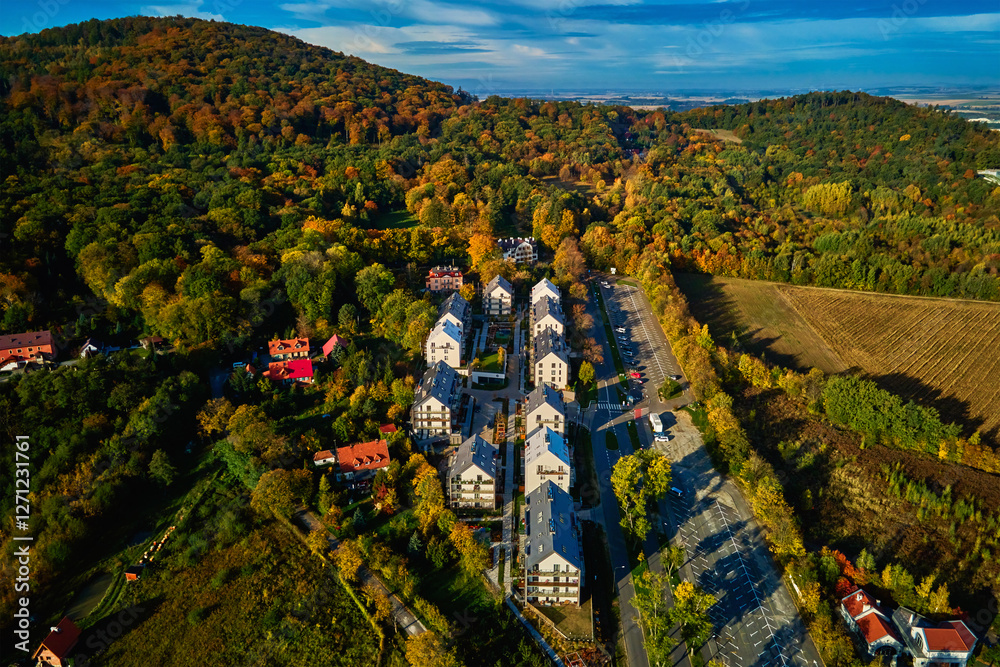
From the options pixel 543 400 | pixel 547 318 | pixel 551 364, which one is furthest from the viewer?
pixel 547 318

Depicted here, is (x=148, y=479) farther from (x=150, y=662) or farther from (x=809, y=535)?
(x=809, y=535)

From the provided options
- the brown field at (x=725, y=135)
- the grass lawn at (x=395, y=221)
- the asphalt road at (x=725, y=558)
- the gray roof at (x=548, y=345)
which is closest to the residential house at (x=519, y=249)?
the grass lawn at (x=395, y=221)

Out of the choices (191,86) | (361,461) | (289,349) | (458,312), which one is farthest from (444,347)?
(191,86)

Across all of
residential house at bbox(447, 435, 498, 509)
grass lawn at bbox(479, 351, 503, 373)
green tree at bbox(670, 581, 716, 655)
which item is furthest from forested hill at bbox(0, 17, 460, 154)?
green tree at bbox(670, 581, 716, 655)

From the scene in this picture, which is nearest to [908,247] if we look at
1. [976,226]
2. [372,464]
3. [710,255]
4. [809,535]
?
[976,226]

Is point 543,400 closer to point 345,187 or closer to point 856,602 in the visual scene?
point 856,602

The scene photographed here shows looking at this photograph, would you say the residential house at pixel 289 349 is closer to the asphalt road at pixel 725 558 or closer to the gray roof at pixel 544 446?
the gray roof at pixel 544 446
